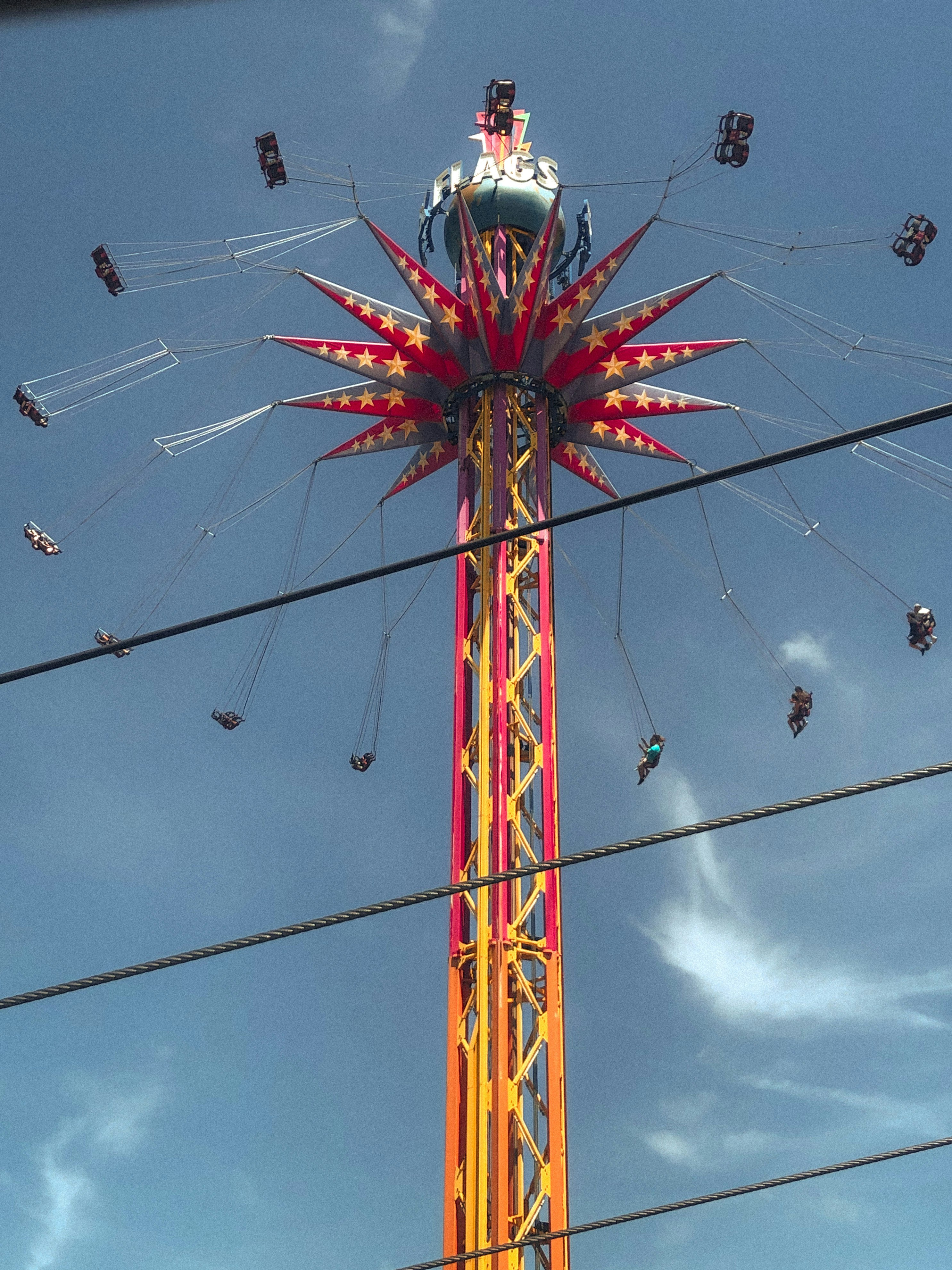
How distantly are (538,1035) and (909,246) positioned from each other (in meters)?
14.3

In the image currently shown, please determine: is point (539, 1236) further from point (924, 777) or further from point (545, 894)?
point (545, 894)

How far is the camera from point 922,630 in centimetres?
2403

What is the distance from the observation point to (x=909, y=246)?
987 inches

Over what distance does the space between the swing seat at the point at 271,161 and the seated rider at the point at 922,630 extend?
12.7m

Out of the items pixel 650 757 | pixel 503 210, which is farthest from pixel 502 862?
pixel 503 210

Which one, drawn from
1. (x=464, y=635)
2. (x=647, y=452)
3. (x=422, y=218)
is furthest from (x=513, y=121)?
(x=464, y=635)

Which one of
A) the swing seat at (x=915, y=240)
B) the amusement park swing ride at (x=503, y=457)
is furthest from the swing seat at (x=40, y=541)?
the swing seat at (x=915, y=240)

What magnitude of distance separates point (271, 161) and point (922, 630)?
13.3 m

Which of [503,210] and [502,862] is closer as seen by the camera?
[502,862]

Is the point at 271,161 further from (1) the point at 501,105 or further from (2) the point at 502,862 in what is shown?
(2) the point at 502,862

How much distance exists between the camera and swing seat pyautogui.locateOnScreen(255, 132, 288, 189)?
83.0 feet

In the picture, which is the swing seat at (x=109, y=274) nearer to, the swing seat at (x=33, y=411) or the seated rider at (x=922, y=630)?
the swing seat at (x=33, y=411)

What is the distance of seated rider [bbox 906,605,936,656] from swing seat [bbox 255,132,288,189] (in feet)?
41.7

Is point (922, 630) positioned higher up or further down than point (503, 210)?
further down
